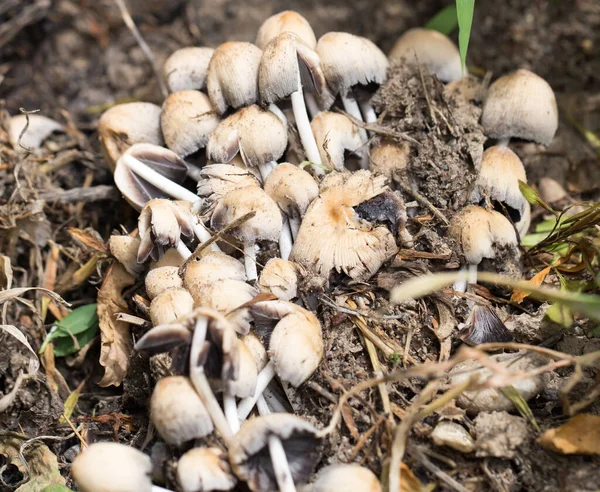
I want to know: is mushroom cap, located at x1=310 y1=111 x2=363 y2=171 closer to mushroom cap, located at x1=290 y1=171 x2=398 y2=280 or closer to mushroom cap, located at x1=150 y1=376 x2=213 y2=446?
mushroom cap, located at x1=290 y1=171 x2=398 y2=280

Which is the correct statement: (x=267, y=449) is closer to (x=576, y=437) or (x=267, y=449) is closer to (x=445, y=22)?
(x=576, y=437)

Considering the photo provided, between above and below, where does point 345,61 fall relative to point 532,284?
above

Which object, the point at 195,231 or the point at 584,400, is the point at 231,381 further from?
the point at 584,400

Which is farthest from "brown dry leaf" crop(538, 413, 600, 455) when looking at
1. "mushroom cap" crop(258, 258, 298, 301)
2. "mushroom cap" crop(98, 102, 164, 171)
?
"mushroom cap" crop(98, 102, 164, 171)

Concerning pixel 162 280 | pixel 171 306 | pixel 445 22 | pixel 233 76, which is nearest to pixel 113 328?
pixel 162 280

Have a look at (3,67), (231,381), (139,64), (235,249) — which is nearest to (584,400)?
(231,381)
